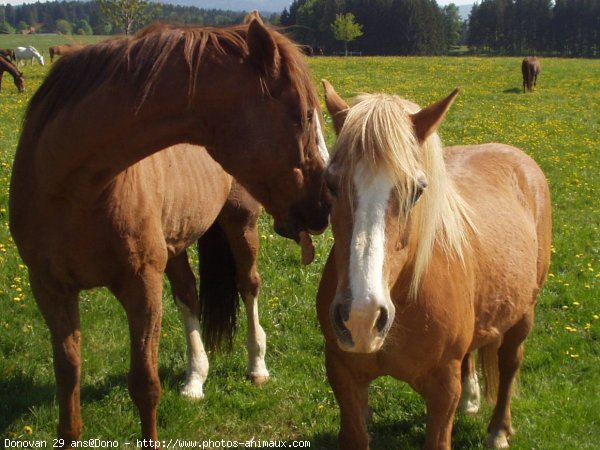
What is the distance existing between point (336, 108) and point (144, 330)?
144 cm

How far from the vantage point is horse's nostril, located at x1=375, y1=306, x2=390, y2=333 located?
7.17ft

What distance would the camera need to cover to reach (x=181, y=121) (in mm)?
2676

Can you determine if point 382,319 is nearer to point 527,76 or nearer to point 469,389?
point 469,389

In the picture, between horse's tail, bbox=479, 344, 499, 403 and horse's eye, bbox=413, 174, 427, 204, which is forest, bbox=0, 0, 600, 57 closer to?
horse's tail, bbox=479, 344, 499, 403

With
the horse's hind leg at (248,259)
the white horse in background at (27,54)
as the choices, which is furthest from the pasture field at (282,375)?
the white horse in background at (27,54)

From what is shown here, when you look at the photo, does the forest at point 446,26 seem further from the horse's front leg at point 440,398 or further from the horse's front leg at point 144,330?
the horse's front leg at point 440,398

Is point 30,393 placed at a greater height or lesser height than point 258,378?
greater

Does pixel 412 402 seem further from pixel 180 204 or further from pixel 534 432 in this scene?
pixel 180 204

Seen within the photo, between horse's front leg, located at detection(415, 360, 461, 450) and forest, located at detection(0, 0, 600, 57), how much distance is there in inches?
2299

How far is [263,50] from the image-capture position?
8.52 feet

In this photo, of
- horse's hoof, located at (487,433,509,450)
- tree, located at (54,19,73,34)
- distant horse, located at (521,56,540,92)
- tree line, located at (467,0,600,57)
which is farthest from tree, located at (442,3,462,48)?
horse's hoof, located at (487,433,509,450)

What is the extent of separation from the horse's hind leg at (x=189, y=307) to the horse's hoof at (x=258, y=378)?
1.10 ft

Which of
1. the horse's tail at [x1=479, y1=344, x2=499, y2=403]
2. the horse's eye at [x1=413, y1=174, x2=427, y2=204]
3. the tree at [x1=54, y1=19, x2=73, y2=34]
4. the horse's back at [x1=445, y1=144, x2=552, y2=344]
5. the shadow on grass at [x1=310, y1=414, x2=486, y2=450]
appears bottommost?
the shadow on grass at [x1=310, y1=414, x2=486, y2=450]

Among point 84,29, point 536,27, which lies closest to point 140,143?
point 84,29
